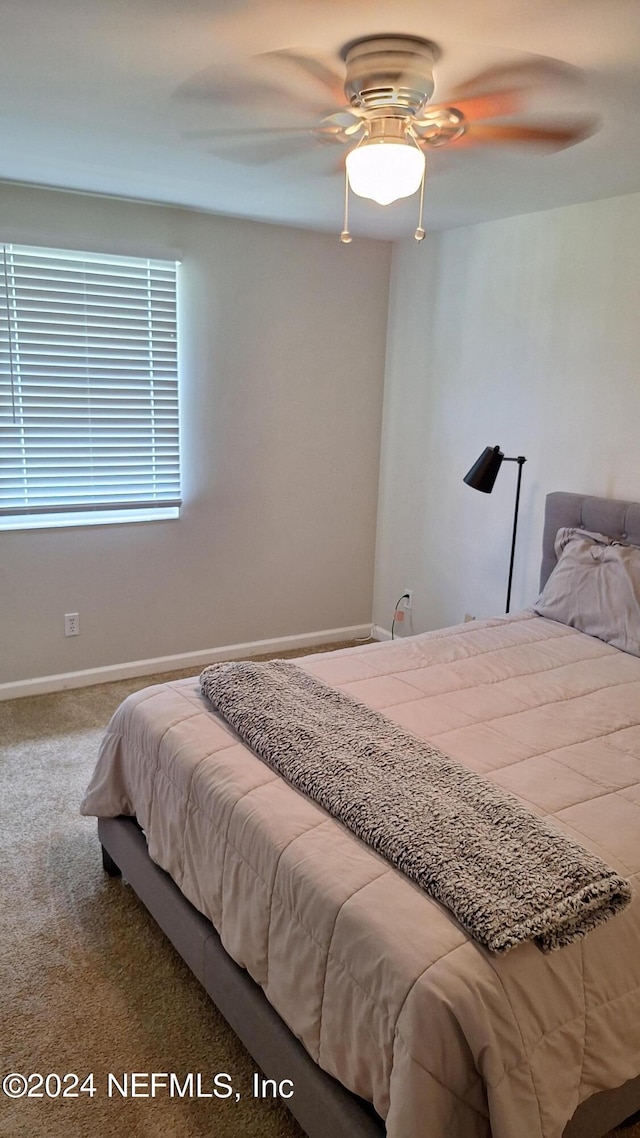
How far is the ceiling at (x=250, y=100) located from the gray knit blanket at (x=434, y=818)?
162 centimetres

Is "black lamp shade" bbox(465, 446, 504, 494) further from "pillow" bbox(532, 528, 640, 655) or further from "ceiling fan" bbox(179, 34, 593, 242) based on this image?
"ceiling fan" bbox(179, 34, 593, 242)

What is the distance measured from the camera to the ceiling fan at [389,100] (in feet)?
6.04

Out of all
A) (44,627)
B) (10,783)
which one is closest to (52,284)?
(44,627)

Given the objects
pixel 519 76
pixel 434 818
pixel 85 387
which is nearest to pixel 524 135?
pixel 519 76

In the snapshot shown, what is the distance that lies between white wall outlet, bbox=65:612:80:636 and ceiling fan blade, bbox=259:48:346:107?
2541 mm

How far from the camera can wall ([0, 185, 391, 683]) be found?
3.61 meters

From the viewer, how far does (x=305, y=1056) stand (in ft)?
4.94

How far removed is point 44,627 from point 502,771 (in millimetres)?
2543

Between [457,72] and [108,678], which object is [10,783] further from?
[457,72]

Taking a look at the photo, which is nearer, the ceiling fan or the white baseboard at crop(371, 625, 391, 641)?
the ceiling fan

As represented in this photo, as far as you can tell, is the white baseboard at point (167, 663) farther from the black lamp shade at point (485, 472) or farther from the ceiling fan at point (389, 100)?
the ceiling fan at point (389, 100)

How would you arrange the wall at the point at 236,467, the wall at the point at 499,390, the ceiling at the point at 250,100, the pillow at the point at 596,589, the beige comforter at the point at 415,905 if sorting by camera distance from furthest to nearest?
the wall at the point at 236,467
the wall at the point at 499,390
the pillow at the point at 596,589
the ceiling at the point at 250,100
the beige comforter at the point at 415,905

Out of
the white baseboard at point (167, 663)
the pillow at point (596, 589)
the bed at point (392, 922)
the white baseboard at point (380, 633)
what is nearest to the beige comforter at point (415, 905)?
the bed at point (392, 922)

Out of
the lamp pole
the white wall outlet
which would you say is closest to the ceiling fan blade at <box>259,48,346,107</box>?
the lamp pole
